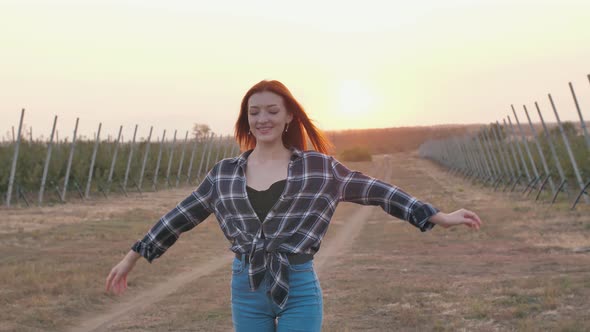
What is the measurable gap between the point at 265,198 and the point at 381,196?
1.59 ft

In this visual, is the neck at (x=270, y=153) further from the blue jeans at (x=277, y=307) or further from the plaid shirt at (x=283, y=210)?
the blue jeans at (x=277, y=307)

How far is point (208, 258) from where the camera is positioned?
41.7 feet

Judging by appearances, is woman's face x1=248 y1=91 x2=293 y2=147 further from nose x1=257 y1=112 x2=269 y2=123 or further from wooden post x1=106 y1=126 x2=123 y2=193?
wooden post x1=106 y1=126 x2=123 y2=193

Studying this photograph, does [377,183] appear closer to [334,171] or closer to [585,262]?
[334,171]

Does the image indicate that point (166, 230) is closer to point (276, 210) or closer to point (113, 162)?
point (276, 210)

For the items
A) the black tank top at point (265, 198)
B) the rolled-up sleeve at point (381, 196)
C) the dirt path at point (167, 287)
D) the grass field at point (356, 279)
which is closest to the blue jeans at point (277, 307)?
the black tank top at point (265, 198)

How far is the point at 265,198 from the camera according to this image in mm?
3150

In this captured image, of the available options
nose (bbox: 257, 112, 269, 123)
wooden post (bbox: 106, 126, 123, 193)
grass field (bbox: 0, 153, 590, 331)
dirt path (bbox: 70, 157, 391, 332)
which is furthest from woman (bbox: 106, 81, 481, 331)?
wooden post (bbox: 106, 126, 123, 193)

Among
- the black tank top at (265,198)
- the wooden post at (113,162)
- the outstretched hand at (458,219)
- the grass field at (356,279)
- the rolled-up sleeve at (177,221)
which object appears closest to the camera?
the black tank top at (265,198)

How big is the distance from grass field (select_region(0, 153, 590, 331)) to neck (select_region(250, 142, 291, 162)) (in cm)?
414

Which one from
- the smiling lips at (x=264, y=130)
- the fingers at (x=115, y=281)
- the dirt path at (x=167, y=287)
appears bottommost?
the dirt path at (x=167, y=287)

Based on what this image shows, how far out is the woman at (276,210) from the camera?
3061mm

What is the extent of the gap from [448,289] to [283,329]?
6.34m

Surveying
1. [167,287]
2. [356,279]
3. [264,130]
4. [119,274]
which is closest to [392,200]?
[264,130]
